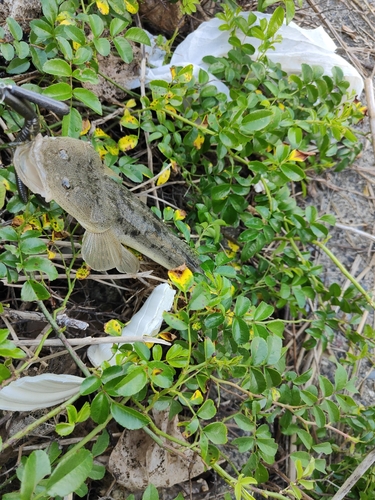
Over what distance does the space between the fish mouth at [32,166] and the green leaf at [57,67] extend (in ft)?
1.17

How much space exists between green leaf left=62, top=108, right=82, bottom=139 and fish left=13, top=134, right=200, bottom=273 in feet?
0.13

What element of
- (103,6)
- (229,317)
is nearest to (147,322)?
(229,317)

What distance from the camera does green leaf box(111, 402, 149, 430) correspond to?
1425 mm

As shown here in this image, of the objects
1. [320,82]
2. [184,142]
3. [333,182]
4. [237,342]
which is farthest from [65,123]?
[333,182]

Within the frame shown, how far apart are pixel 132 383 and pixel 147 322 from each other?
18.6 inches

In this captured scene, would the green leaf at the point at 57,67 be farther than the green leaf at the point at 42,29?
No

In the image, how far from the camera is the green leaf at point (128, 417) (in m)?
1.42

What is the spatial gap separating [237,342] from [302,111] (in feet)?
4.79

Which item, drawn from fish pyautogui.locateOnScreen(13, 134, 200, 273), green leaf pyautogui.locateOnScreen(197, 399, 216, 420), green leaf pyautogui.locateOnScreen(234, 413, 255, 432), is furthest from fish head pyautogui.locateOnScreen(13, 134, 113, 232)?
green leaf pyautogui.locateOnScreen(234, 413, 255, 432)

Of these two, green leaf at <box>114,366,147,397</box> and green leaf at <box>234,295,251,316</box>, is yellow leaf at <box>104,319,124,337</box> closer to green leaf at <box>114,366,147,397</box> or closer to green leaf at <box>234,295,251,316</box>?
green leaf at <box>114,366,147,397</box>

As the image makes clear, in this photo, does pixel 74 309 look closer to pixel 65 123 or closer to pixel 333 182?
pixel 65 123

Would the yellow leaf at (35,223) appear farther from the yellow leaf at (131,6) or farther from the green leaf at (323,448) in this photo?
the green leaf at (323,448)

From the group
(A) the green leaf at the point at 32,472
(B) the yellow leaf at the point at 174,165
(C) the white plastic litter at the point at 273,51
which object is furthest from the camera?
(C) the white plastic litter at the point at 273,51

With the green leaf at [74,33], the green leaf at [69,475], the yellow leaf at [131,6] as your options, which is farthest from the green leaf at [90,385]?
the yellow leaf at [131,6]
